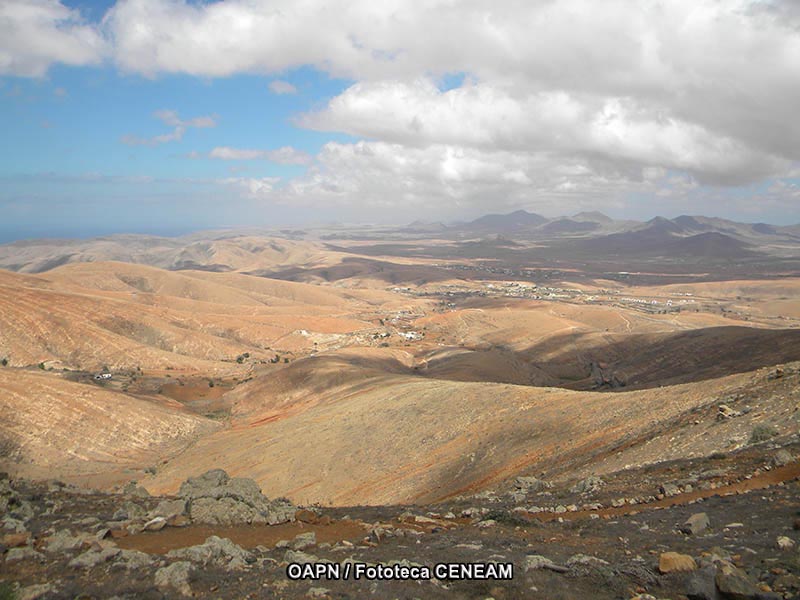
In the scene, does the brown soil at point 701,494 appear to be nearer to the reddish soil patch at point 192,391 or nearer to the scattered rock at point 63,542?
the scattered rock at point 63,542

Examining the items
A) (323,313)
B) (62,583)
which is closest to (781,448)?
(62,583)

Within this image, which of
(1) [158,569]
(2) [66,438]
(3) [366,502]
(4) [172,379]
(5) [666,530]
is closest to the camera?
(1) [158,569]

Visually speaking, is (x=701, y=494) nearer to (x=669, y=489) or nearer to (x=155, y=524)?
(x=669, y=489)

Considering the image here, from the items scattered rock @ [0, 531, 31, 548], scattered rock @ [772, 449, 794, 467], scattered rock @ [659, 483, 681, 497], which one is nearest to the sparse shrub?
scattered rock @ [772, 449, 794, 467]

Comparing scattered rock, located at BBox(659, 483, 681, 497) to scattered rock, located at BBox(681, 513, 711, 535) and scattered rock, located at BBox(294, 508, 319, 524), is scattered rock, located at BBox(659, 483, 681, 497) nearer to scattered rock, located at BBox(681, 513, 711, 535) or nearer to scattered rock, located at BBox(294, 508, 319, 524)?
scattered rock, located at BBox(681, 513, 711, 535)

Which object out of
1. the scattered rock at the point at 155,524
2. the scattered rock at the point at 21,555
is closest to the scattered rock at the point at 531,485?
the scattered rock at the point at 155,524

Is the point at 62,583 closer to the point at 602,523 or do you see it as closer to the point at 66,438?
the point at 602,523
